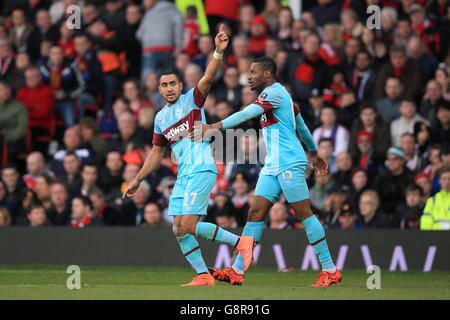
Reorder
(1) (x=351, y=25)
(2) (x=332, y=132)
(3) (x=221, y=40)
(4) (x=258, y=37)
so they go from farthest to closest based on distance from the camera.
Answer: (4) (x=258, y=37), (1) (x=351, y=25), (2) (x=332, y=132), (3) (x=221, y=40)

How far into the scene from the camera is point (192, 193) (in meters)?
8.72

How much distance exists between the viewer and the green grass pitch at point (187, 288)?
24.8 ft

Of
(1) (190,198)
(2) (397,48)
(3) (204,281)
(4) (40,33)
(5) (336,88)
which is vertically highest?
→ (4) (40,33)

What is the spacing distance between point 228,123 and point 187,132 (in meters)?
0.82

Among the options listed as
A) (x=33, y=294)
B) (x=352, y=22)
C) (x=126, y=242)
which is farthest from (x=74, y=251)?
(x=352, y=22)

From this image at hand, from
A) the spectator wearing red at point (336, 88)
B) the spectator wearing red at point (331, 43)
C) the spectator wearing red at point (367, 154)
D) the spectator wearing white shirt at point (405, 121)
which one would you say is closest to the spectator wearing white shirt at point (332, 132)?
the spectator wearing red at point (367, 154)

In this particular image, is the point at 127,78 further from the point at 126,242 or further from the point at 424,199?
the point at 424,199

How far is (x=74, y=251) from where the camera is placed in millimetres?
12828

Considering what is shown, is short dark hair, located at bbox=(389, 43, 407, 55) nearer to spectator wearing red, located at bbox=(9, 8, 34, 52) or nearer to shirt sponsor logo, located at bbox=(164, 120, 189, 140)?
shirt sponsor logo, located at bbox=(164, 120, 189, 140)

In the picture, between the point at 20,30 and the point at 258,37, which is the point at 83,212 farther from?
the point at 20,30

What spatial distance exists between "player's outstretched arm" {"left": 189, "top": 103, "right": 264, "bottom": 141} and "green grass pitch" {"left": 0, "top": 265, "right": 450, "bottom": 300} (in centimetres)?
148

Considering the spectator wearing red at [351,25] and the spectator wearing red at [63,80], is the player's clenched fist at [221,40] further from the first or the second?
the spectator wearing red at [63,80]

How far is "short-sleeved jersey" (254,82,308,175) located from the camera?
874 cm

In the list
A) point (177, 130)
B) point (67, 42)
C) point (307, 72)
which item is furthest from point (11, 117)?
point (177, 130)
